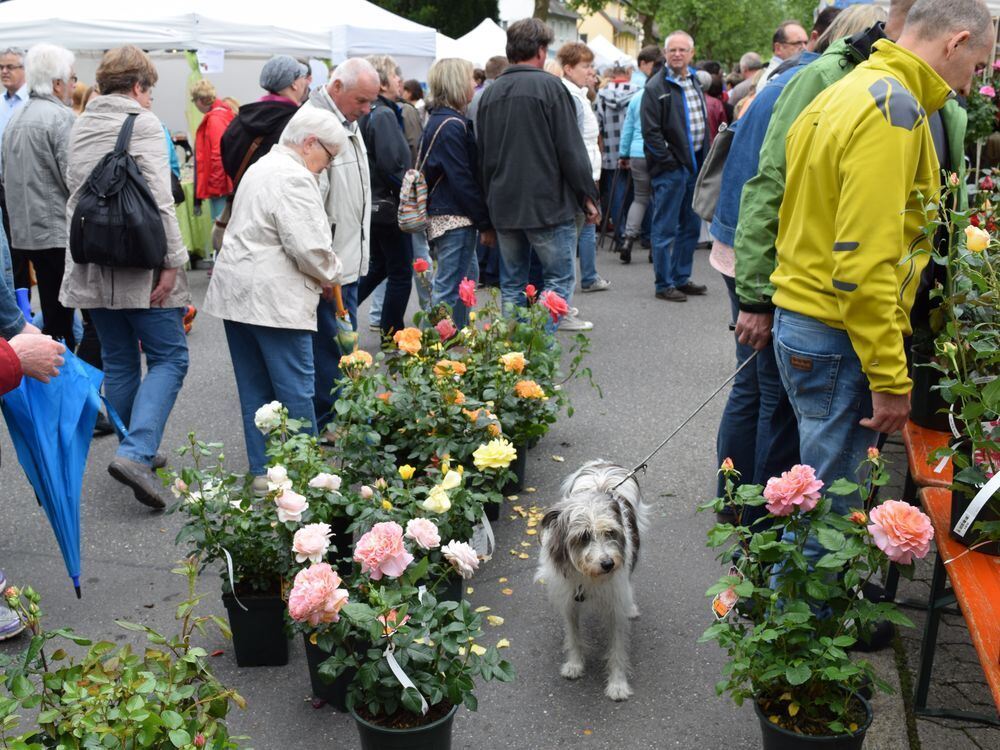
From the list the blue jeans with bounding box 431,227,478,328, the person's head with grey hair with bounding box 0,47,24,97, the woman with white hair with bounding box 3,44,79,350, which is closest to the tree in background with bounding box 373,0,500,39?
the person's head with grey hair with bounding box 0,47,24,97

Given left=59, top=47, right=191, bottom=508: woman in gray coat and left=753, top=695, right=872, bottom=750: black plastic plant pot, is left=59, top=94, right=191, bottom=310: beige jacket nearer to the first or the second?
left=59, top=47, right=191, bottom=508: woman in gray coat

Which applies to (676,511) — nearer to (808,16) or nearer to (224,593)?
(224,593)

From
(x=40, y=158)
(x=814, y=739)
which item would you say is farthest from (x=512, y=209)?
(x=814, y=739)

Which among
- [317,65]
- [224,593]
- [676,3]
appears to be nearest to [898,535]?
[224,593]

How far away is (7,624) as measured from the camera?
375 centimetres

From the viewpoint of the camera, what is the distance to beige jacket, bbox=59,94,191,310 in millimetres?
4691

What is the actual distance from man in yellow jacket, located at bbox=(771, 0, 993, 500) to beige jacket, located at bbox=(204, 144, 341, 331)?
2202 mm

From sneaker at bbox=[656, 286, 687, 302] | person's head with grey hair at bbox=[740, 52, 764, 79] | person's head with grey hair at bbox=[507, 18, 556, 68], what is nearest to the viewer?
person's head with grey hair at bbox=[507, 18, 556, 68]

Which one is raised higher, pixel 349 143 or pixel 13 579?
pixel 349 143

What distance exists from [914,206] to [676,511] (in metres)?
2.39

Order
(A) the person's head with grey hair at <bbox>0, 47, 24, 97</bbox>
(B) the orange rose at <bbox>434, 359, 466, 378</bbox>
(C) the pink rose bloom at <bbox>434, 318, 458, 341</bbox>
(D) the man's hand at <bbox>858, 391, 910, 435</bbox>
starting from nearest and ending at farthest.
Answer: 1. (D) the man's hand at <bbox>858, 391, 910, 435</bbox>
2. (B) the orange rose at <bbox>434, 359, 466, 378</bbox>
3. (C) the pink rose bloom at <bbox>434, 318, 458, 341</bbox>
4. (A) the person's head with grey hair at <bbox>0, 47, 24, 97</bbox>

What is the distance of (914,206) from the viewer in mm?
2785

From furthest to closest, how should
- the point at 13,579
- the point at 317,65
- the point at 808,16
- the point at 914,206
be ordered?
the point at 808,16, the point at 317,65, the point at 13,579, the point at 914,206

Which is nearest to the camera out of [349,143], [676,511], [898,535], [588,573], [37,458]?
[898,535]
